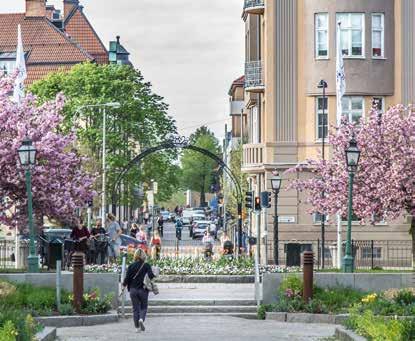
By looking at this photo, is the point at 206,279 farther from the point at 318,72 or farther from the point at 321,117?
the point at 318,72

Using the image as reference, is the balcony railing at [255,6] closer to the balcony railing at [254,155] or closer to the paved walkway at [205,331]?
the balcony railing at [254,155]

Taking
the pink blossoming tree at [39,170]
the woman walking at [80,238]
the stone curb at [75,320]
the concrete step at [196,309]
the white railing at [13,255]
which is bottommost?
the stone curb at [75,320]

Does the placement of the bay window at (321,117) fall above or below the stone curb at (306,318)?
above

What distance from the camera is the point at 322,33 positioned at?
198 feet

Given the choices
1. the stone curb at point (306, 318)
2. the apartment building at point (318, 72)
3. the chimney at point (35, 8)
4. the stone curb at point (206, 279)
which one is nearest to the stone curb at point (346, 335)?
the stone curb at point (306, 318)

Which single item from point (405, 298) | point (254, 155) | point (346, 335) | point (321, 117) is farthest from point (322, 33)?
point (346, 335)

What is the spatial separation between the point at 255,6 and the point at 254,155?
6008 mm

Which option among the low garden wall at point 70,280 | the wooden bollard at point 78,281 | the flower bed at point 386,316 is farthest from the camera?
the low garden wall at point 70,280

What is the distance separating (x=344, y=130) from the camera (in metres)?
51.8

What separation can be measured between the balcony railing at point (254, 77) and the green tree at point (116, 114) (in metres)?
21.7

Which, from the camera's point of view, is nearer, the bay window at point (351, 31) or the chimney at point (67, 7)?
the bay window at point (351, 31)

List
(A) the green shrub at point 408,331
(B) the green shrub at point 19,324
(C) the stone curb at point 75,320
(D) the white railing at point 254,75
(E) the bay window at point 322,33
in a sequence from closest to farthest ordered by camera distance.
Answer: (A) the green shrub at point 408,331 < (B) the green shrub at point 19,324 < (C) the stone curb at point 75,320 < (E) the bay window at point 322,33 < (D) the white railing at point 254,75

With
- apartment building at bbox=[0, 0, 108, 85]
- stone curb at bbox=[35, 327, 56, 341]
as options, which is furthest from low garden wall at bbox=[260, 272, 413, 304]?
apartment building at bbox=[0, 0, 108, 85]

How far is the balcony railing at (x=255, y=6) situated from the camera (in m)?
62.5
